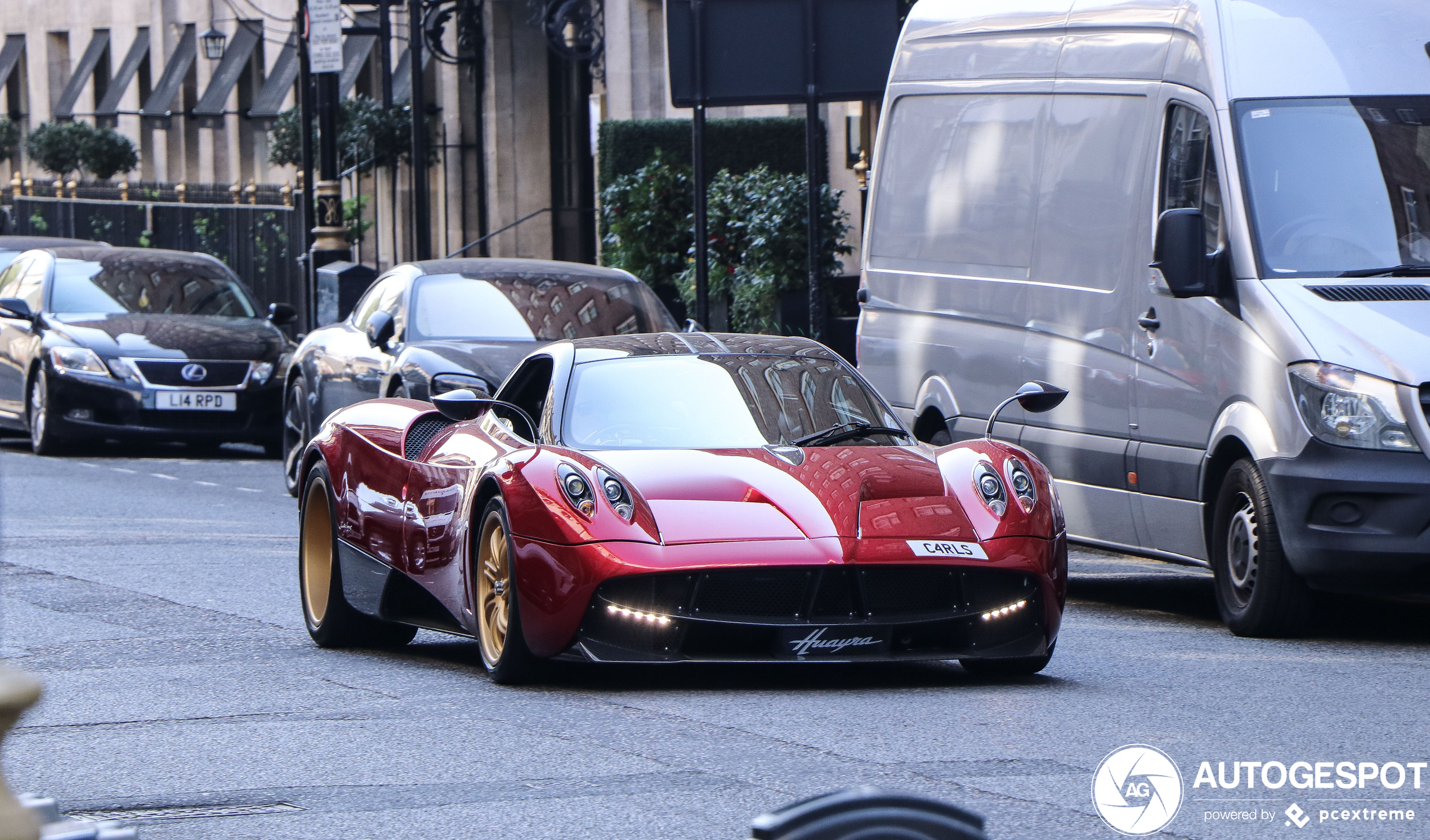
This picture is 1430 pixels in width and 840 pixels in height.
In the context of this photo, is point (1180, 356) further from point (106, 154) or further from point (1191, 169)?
point (106, 154)

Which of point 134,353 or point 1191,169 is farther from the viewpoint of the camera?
point 134,353

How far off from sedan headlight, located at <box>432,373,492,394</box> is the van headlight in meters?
3.01

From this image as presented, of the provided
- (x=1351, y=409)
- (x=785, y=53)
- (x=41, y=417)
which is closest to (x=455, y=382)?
(x=1351, y=409)

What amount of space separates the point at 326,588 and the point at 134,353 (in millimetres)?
10401

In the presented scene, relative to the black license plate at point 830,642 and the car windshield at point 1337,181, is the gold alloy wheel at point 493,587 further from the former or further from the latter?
the car windshield at point 1337,181

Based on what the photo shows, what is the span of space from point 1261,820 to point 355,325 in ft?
35.4

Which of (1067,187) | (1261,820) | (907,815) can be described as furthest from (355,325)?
(907,815)

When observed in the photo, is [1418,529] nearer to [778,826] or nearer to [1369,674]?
[1369,674]

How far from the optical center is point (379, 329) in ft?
46.9

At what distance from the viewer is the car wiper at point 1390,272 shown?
917cm

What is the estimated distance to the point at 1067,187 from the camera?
10.7 metres

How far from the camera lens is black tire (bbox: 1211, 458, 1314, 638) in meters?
8.94

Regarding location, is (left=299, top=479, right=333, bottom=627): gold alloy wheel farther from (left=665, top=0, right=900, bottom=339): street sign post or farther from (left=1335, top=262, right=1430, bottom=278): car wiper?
(left=665, top=0, right=900, bottom=339): street sign post

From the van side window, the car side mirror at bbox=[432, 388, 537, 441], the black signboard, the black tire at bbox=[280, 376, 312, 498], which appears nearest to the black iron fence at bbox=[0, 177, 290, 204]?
the black tire at bbox=[280, 376, 312, 498]
